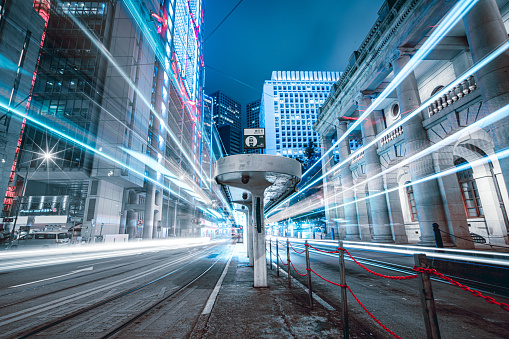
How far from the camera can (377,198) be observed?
18.4 meters

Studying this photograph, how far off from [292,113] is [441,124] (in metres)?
94.6

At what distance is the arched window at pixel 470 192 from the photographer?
14.8 metres

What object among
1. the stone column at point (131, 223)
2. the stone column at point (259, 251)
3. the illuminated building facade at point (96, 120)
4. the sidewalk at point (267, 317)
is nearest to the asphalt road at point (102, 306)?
the sidewalk at point (267, 317)

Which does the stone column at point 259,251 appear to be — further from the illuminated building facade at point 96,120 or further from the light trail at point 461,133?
the illuminated building facade at point 96,120

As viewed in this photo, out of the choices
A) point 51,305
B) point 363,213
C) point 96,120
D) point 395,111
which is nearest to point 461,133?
point 395,111

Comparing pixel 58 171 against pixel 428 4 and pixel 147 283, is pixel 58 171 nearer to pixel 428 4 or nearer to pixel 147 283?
pixel 147 283

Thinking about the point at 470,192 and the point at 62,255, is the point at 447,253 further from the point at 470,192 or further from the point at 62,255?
the point at 62,255

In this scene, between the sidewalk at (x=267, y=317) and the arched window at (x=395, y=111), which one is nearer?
the sidewalk at (x=267, y=317)

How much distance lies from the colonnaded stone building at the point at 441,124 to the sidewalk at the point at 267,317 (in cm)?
999

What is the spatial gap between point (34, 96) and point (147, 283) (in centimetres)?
3719

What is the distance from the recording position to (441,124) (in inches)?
534

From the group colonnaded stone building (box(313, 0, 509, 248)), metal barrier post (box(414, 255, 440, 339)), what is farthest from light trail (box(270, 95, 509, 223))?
metal barrier post (box(414, 255, 440, 339))

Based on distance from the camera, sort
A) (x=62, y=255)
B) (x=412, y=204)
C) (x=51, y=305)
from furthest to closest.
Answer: (x=412, y=204) → (x=62, y=255) → (x=51, y=305)

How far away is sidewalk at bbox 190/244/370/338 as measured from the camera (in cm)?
369
